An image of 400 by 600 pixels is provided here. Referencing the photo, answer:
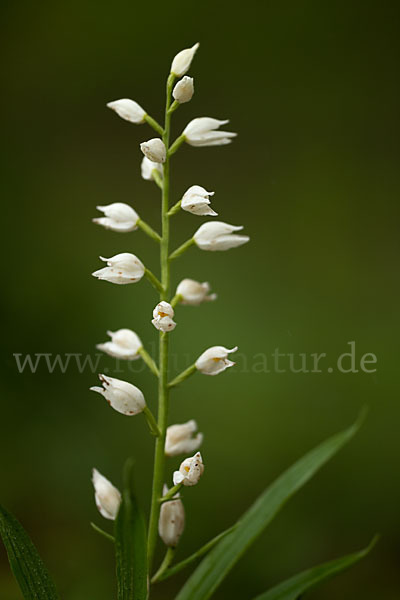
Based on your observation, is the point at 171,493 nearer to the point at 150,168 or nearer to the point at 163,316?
the point at 163,316

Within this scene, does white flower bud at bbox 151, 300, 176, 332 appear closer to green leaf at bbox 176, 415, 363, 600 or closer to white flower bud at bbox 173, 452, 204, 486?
white flower bud at bbox 173, 452, 204, 486

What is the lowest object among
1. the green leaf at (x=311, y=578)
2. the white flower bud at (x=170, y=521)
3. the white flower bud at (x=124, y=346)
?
the green leaf at (x=311, y=578)

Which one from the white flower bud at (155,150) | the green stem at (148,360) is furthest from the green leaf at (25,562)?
the white flower bud at (155,150)

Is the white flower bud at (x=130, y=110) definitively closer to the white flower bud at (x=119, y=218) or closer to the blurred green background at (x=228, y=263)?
the white flower bud at (x=119, y=218)

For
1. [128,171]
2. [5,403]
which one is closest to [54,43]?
[128,171]

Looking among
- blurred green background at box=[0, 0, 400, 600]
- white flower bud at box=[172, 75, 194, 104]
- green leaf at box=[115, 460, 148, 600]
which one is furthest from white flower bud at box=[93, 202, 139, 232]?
blurred green background at box=[0, 0, 400, 600]

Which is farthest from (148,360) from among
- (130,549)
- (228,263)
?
(228,263)
